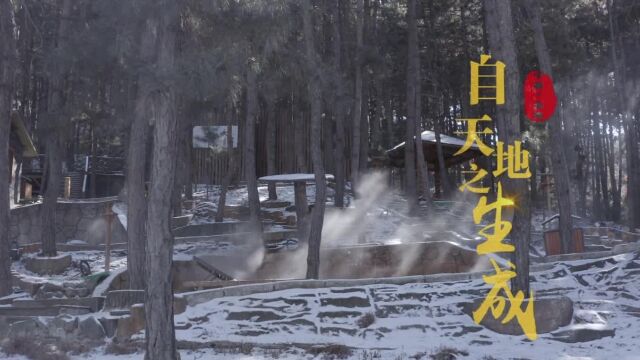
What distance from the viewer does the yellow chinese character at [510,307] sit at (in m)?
8.97

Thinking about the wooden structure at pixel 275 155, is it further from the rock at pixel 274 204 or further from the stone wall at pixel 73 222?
the stone wall at pixel 73 222

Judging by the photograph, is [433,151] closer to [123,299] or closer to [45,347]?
[123,299]

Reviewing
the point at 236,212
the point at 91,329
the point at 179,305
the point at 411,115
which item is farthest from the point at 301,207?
the point at 91,329

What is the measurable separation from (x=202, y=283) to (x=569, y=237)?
7624 mm

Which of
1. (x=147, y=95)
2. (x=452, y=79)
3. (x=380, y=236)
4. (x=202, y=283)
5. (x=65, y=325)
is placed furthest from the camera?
(x=452, y=79)

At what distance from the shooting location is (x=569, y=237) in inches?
515

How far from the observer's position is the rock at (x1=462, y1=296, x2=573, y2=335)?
9.04 metres

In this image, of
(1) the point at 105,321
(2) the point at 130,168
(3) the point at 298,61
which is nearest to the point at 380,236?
(3) the point at 298,61

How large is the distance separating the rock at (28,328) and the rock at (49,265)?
5610 millimetres

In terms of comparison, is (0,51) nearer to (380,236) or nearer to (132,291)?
(132,291)

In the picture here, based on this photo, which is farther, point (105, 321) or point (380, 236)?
point (380, 236)

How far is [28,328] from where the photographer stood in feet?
30.9

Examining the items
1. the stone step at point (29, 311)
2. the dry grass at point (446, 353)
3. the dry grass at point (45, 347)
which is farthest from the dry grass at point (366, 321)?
the stone step at point (29, 311)

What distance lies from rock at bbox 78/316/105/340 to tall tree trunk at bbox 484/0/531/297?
6.28 metres
